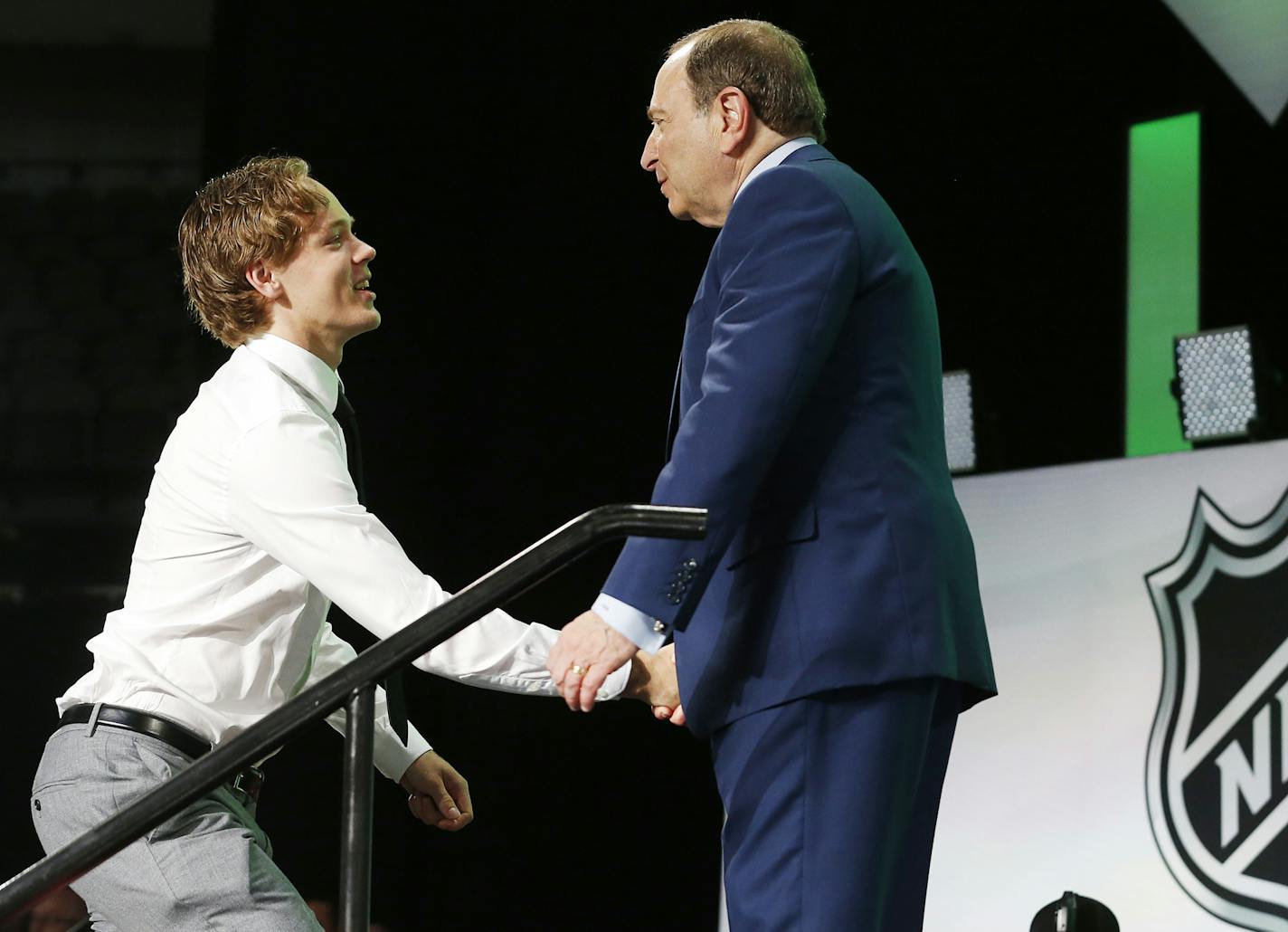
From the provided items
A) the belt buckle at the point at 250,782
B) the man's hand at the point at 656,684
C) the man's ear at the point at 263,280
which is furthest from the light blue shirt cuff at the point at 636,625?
the man's ear at the point at 263,280

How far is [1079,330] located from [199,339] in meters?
2.59

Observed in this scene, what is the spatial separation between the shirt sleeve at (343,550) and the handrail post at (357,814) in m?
0.34

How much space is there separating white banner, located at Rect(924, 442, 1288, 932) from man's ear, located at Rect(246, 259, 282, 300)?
2.14 meters

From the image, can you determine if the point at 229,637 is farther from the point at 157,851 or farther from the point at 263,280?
the point at 263,280

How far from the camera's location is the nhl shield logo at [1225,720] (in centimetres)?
304

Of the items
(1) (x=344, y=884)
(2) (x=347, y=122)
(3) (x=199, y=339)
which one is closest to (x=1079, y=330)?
(2) (x=347, y=122)

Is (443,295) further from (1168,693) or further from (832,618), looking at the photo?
(832,618)

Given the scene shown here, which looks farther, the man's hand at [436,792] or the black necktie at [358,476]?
the man's hand at [436,792]

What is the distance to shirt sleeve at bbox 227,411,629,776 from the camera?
1866 millimetres

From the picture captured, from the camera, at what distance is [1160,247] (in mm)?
4324

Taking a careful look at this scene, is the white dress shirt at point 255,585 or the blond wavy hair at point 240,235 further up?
the blond wavy hair at point 240,235

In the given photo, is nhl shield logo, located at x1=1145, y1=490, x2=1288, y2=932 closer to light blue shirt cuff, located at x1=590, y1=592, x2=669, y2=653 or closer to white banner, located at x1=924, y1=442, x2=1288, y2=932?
white banner, located at x1=924, y1=442, x2=1288, y2=932

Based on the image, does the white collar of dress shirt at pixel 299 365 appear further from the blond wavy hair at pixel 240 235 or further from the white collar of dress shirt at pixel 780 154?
the white collar of dress shirt at pixel 780 154

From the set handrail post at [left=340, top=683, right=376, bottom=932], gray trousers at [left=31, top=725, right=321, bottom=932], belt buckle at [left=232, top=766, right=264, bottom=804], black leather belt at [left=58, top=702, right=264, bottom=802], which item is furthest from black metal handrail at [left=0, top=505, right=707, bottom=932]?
belt buckle at [left=232, top=766, right=264, bottom=804]
